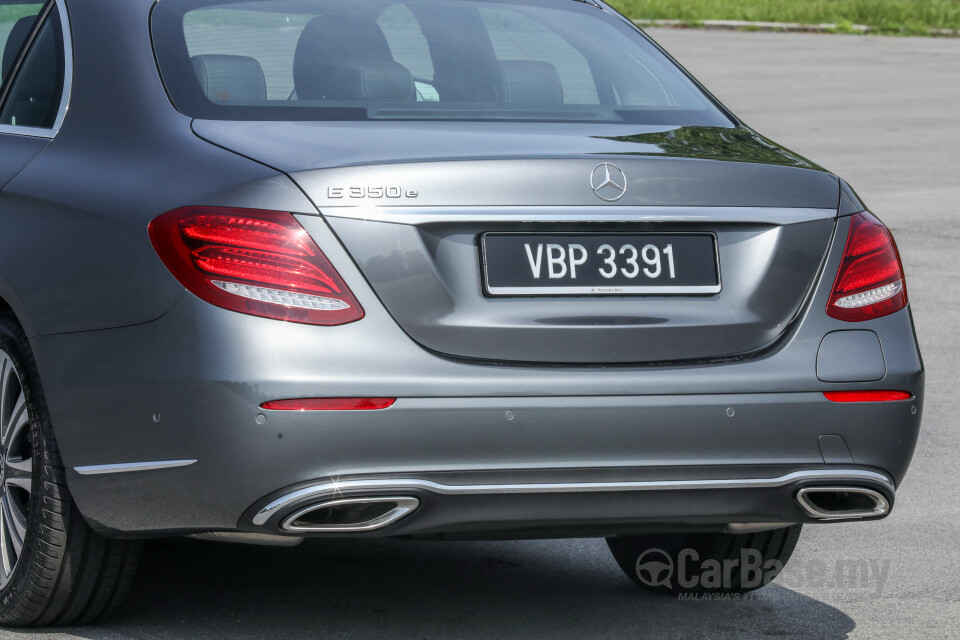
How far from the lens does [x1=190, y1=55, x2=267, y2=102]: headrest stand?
3688mm

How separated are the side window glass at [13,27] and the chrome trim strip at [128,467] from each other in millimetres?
1432

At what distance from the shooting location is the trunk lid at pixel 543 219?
3.25 m

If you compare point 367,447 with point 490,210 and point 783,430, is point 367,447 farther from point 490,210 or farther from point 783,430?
point 783,430

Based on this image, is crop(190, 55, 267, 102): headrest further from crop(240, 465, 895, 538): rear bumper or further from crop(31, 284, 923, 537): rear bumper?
crop(240, 465, 895, 538): rear bumper

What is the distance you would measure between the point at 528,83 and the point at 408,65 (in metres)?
0.32

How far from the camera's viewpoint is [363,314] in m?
3.22

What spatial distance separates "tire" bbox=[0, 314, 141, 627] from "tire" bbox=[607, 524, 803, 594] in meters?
1.46

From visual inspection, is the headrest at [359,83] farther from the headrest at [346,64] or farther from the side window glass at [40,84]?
the side window glass at [40,84]

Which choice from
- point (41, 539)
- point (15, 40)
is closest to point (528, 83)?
point (15, 40)

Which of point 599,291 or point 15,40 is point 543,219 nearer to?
point 599,291

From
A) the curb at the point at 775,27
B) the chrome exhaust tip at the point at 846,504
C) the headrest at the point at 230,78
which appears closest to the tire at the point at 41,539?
the headrest at the point at 230,78

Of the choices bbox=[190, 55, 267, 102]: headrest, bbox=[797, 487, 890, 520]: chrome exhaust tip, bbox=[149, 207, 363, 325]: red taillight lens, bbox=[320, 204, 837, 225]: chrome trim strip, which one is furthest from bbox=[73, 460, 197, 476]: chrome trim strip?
bbox=[797, 487, 890, 520]: chrome exhaust tip

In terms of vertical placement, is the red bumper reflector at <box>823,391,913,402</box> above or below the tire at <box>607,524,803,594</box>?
above

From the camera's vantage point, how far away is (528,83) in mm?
4098
